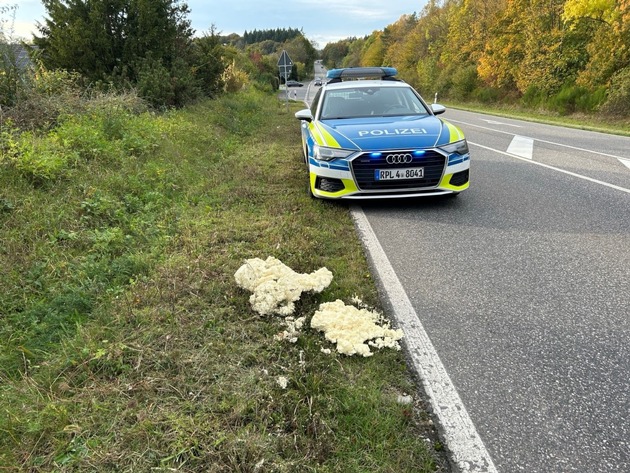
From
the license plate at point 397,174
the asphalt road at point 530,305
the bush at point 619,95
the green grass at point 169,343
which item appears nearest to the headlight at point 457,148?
the license plate at point 397,174

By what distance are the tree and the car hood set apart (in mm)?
7318

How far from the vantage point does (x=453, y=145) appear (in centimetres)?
539

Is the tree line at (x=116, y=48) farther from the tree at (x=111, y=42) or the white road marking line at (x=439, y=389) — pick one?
the white road marking line at (x=439, y=389)

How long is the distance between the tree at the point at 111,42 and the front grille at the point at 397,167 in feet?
26.1

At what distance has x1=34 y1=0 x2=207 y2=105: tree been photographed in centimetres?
1058

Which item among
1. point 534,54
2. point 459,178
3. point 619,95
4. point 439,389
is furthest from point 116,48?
point 534,54

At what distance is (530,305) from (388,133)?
2988 millimetres

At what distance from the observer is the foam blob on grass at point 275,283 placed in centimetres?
300

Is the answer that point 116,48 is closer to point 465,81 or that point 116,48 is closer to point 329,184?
point 329,184

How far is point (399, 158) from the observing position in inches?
205

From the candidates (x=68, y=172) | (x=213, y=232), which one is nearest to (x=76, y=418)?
(x=213, y=232)

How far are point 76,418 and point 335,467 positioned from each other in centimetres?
128

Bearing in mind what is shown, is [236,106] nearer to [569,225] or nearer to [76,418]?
[569,225]

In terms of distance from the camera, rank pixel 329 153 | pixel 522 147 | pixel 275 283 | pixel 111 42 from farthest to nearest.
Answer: pixel 111 42 → pixel 522 147 → pixel 329 153 → pixel 275 283
